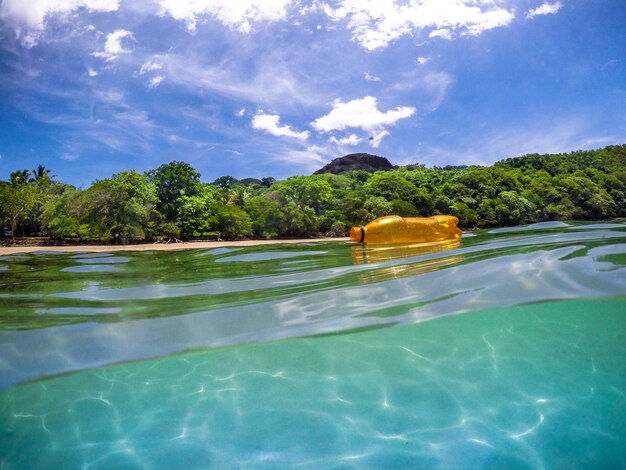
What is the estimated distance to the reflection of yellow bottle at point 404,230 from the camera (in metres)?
7.89

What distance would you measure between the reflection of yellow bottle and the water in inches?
104

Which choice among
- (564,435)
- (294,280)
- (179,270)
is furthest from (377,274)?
(179,270)

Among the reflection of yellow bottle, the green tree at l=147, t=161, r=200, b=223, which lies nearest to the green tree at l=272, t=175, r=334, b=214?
the green tree at l=147, t=161, r=200, b=223

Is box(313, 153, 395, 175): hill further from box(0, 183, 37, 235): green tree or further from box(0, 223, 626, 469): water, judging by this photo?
box(0, 223, 626, 469): water

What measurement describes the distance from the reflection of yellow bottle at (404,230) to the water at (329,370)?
8.71ft

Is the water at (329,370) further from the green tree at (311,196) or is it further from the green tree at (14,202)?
the green tree at (14,202)

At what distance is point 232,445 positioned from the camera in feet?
7.18

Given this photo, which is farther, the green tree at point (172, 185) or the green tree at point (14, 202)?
the green tree at point (14, 202)

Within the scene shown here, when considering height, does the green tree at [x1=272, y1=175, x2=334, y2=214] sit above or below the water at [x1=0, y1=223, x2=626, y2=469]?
above

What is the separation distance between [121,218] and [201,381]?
62.6 ft

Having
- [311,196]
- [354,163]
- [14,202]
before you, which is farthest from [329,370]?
[354,163]

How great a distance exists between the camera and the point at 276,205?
2322 cm

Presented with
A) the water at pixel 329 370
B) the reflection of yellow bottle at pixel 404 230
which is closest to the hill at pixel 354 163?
the reflection of yellow bottle at pixel 404 230

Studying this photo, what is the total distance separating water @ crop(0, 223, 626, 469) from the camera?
7.07 feet
